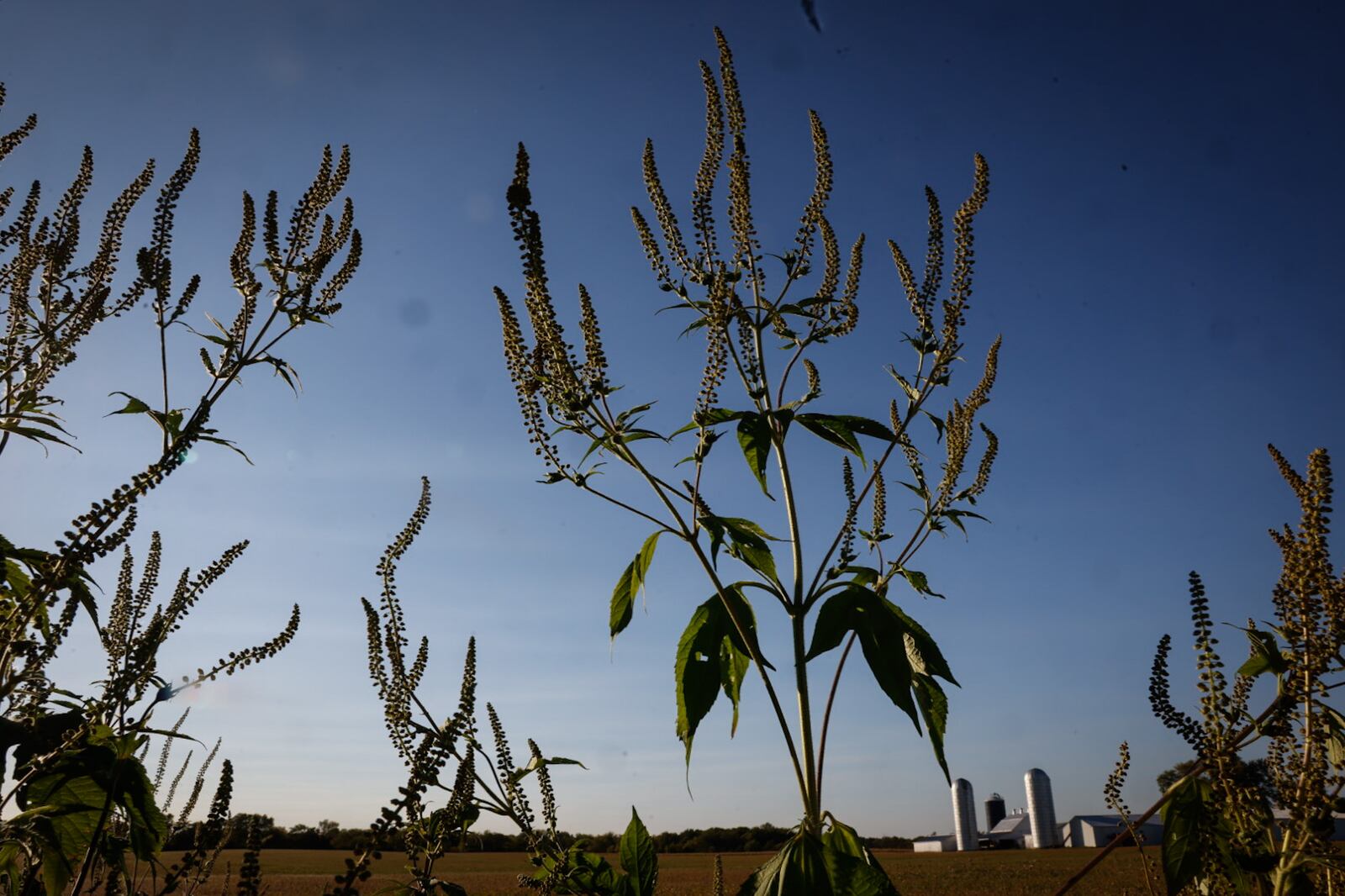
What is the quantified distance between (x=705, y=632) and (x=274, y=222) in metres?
2.31

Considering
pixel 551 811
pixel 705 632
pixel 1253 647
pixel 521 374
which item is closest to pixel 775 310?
pixel 521 374

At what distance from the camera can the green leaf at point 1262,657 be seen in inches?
93.2

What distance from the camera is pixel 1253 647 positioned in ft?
8.07

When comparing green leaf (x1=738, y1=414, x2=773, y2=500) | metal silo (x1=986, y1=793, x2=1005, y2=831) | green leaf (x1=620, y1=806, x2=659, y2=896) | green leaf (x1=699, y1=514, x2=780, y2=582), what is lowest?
metal silo (x1=986, y1=793, x2=1005, y2=831)

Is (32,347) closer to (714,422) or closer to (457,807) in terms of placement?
(457,807)

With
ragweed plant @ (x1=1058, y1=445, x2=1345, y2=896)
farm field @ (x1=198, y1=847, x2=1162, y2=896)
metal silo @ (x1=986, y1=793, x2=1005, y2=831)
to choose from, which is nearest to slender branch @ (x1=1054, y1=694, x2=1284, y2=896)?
ragweed plant @ (x1=1058, y1=445, x2=1345, y2=896)

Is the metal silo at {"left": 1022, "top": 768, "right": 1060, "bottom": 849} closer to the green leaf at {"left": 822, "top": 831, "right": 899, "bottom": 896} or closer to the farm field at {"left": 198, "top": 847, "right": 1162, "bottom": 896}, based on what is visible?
the farm field at {"left": 198, "top": 847, "right": 1162, "bottom": 896}

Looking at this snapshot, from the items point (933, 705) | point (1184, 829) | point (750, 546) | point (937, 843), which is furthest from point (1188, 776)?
point (937, 843)

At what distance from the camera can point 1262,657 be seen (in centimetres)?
240

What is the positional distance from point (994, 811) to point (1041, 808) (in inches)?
389

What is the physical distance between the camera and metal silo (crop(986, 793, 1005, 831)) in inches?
3049

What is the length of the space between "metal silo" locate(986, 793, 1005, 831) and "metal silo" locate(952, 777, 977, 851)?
253 inches

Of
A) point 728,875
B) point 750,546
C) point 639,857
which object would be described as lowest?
point 728,875

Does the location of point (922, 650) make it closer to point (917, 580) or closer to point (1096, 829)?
point (917, 580)
